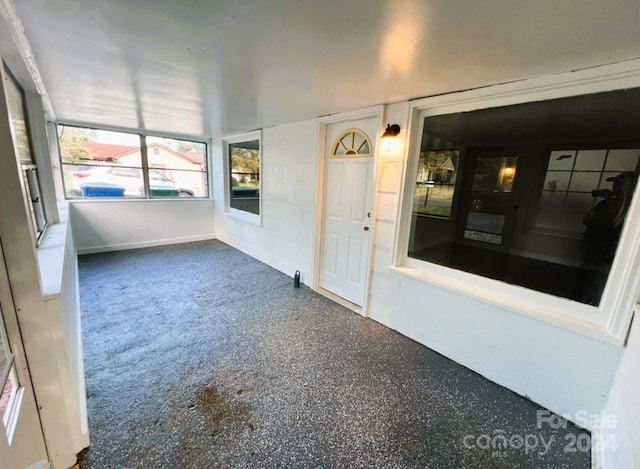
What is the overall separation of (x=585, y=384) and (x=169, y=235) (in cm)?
618

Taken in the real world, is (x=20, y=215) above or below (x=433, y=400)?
above

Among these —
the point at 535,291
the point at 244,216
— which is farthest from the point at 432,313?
the point at 244,216

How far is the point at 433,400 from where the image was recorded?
1.85 meters

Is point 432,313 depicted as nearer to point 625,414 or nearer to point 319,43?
point 625,414

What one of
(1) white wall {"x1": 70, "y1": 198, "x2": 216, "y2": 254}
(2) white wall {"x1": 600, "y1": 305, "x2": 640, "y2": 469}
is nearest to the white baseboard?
(1) white wall {"x1": 70, "y1": 198, "x2": 216, "y2": 254}

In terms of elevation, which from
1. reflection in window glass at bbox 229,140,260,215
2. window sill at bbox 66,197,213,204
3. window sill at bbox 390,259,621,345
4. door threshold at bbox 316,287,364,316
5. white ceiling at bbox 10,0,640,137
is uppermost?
white ceiling at bbox 10,0,640,137

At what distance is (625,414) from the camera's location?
1321 millimetres

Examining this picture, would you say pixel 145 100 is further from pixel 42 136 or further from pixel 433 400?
pixel 433 400

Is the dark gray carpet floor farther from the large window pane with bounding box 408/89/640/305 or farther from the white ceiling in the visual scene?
the white ceiling

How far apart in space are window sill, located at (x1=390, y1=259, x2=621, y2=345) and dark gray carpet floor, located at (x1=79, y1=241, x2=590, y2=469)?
653 mm

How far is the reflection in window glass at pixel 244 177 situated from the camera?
15.8ft

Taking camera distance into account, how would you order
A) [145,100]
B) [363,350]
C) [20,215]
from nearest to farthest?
[20,215] → [363,350] → [145,100]

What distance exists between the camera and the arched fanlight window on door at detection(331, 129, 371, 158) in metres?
2.84

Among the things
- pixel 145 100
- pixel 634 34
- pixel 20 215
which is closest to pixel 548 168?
pixel 634 34
